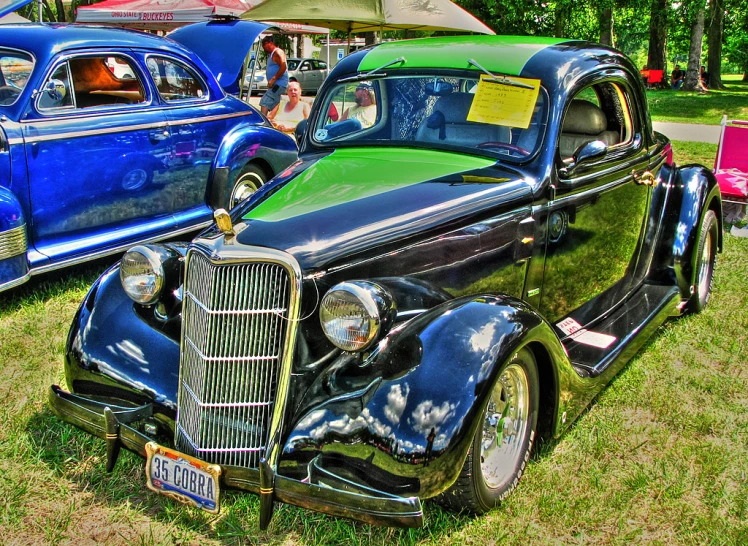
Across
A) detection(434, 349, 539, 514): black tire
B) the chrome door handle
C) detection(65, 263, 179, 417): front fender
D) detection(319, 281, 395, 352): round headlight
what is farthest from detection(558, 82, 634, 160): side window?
detection(65, 263, 179, 417): front fender

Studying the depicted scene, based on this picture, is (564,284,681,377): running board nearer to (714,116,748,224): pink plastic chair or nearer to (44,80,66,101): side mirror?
(714,116,748,224): pink plastic chair

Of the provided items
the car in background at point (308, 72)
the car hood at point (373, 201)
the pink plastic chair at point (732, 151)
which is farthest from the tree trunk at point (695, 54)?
the car hood at point (373, 201)

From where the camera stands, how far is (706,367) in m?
4.29

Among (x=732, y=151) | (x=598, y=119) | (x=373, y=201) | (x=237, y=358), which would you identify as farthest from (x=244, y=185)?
(x=732, y=151)

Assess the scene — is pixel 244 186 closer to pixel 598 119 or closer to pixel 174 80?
pixel 174 80

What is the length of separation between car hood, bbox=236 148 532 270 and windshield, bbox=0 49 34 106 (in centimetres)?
276

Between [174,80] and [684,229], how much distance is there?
170 inches

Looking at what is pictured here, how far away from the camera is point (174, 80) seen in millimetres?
6336

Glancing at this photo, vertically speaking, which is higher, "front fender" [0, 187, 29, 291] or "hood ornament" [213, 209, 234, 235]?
"hood ornament" [213, 209, 234, 235]

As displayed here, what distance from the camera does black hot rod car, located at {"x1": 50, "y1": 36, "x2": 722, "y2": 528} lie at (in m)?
2.50

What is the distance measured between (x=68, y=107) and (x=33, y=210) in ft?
2.87

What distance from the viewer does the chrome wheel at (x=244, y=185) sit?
659 centimetres

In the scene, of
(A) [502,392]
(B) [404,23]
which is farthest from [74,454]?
(B) [404,23]

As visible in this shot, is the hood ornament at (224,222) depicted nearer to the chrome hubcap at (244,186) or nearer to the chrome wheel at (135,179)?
the chrome wheel at (135,179)
